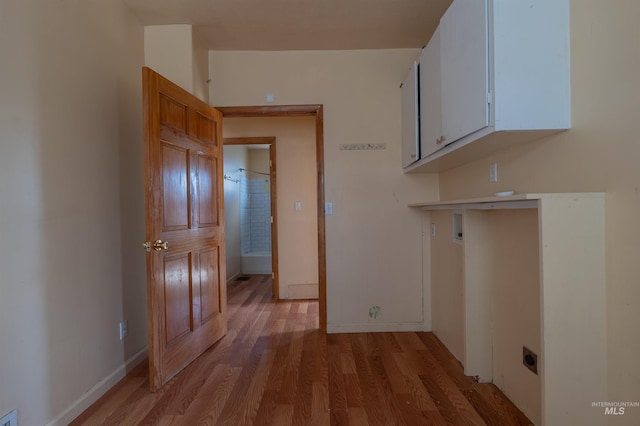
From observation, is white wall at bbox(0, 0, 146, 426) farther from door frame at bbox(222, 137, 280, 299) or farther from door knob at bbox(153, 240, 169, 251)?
door frame at bbox(222, 137, 280, 299)

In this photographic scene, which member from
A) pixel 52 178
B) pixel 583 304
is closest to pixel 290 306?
pixel 52 178

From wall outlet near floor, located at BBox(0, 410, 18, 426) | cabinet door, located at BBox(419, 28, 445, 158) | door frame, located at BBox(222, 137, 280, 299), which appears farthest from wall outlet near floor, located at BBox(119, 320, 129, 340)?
cabinet door, located at BBox(419, 28, 445, 158)

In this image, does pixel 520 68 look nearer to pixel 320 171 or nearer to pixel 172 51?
pixel 320 171

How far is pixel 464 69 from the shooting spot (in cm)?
159

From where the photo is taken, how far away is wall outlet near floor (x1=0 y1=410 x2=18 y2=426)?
134 centimetres

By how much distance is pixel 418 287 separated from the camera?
286 cm

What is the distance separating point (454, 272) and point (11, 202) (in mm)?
2501

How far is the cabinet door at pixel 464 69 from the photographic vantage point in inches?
56.1

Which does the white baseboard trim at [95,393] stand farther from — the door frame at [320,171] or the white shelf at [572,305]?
the white shelf at [572,305]

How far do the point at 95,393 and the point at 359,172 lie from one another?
234 cm

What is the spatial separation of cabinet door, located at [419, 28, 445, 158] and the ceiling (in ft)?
1.44

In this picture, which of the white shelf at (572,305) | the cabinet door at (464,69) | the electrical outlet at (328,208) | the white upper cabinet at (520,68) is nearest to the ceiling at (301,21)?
the cabinet door at (464,69)

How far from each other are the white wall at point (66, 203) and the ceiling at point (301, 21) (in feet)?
1.39

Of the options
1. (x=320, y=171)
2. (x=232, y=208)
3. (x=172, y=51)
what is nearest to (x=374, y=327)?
(x=320, y=171)
